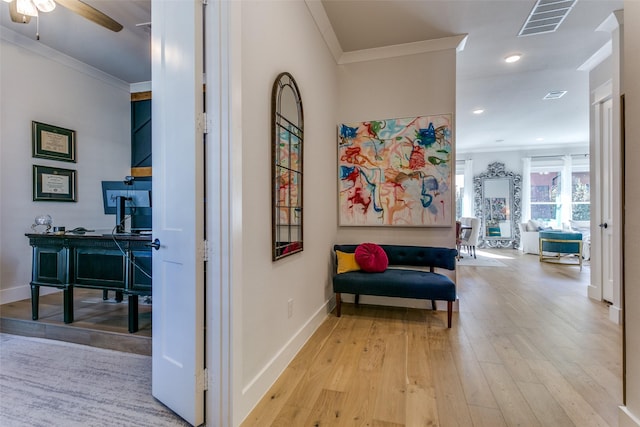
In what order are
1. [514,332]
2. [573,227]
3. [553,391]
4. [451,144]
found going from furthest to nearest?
[573,227]
[451,144]
[514,332]
[553,391]

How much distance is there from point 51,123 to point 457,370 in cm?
505

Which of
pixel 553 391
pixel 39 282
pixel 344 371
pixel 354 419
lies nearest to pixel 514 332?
pixel 553 391

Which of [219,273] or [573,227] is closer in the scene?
[219,273]

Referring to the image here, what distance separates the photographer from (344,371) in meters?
1.98

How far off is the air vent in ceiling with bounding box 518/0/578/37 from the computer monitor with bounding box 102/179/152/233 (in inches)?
153

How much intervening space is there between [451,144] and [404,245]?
4.02 ft

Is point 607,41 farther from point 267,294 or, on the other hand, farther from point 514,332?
point 267,294

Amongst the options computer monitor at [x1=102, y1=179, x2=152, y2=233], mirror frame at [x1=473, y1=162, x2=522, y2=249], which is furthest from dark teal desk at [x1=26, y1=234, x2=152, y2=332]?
mirror frame at [x1=473, y1=162, x2=522, y2=249]

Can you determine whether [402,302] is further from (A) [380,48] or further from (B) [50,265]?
(B) [50,265]

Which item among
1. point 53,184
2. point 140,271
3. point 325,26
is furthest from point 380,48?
point 53,184

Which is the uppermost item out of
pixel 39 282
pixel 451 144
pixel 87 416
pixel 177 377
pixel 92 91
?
pixel 92 91

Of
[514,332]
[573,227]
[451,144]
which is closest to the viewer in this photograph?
[514,332]

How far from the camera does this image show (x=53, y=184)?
11.8 ft

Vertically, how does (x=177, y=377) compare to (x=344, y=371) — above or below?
above
